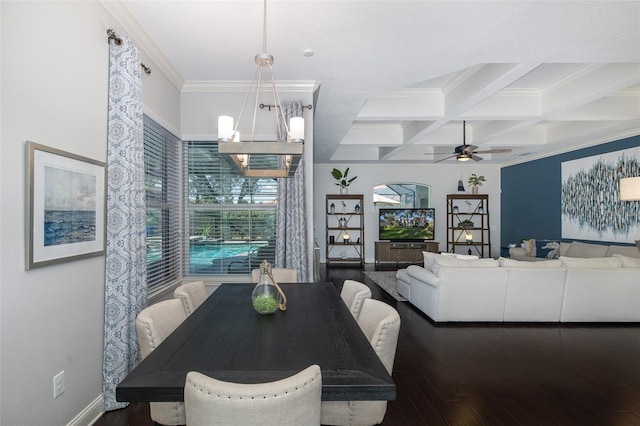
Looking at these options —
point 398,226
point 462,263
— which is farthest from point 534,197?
point 462,263

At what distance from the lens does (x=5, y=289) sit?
1.52m

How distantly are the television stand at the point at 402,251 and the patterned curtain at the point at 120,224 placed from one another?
22.0 ft

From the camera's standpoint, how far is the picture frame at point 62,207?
1.65 meters

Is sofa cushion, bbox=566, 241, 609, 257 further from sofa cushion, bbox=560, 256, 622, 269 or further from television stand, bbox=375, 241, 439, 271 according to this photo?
television stand, bbox=375, 241, 439, 271

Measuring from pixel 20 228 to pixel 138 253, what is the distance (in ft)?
2.99

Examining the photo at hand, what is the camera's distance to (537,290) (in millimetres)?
4000

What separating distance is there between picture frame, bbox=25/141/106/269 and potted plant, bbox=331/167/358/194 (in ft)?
21.0

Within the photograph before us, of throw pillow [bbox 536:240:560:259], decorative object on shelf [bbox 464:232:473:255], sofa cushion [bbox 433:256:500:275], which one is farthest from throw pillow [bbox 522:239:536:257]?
sofa cushion [bbox 433:256:500:275]

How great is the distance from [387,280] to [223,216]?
3998 mm

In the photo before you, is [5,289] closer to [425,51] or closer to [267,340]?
[267,340]

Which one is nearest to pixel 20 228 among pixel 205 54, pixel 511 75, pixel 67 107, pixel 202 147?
pixel 67 107

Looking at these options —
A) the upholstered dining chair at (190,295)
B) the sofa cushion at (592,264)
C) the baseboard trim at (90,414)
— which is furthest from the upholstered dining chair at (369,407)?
the sofa cushion at (592,264)

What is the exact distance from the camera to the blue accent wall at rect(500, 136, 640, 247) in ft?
22.5

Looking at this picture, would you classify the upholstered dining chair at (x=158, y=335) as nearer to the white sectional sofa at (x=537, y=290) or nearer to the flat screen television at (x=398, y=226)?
the white sectional sofa at (x=537, y=290)
